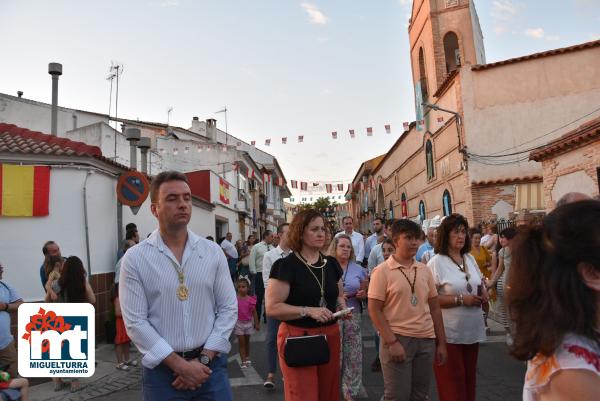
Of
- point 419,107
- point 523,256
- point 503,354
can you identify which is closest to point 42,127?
point 419,107

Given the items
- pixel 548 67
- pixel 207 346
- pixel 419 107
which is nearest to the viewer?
pixel 207 346

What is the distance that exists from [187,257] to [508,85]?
18.2 meters

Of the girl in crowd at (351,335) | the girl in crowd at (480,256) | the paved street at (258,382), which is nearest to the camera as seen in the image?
the girl in crowd at (351,335)

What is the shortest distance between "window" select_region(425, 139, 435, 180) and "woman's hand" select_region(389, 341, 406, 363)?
70.3 feet

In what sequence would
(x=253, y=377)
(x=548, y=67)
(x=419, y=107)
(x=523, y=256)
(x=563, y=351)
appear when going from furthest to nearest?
(x=419, y=107), (x=548, y=67), (x=253, y=377), (x=523, y=256), (x=563, y=351)

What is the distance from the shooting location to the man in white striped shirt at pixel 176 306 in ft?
7.94

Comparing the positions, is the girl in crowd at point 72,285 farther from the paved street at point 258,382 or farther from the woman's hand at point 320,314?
the woman's hand at point 320,314

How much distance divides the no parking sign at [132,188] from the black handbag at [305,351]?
23.5 ft

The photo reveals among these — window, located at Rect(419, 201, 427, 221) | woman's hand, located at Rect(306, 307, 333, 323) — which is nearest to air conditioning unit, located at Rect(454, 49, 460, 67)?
window, located at Rect(419, 201, 427, 221)

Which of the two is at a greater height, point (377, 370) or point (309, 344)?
point (309, 344)

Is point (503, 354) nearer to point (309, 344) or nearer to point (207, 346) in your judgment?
point (309, 344)

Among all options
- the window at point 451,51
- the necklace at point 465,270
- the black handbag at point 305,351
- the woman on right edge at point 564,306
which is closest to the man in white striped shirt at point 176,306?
the black handbag at point 305,351

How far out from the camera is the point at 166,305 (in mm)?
2514

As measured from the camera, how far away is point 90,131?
2044cm
